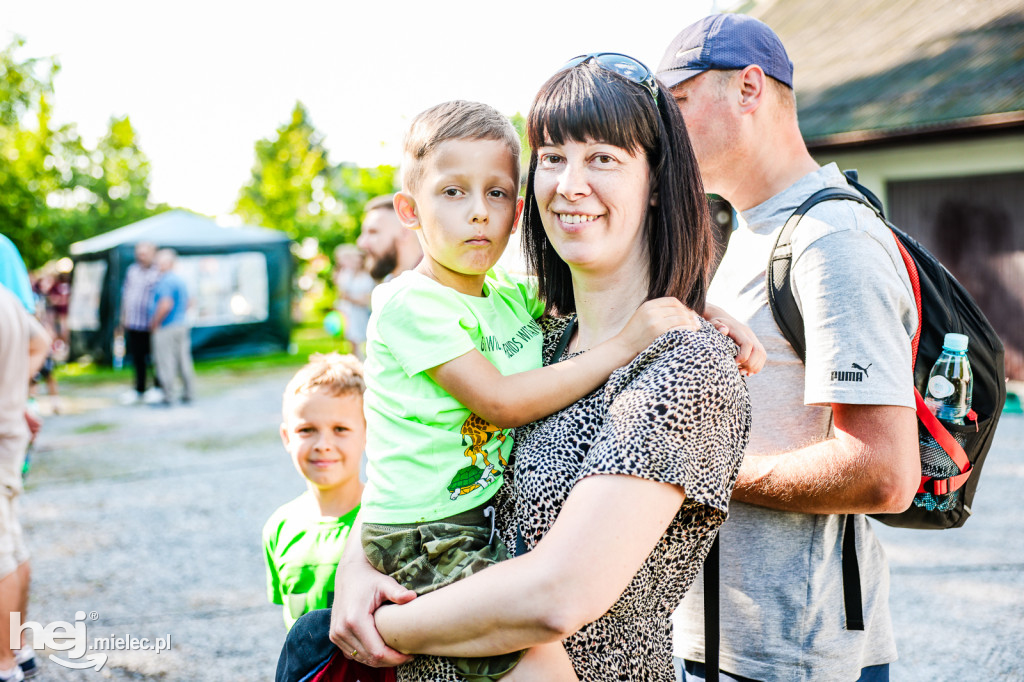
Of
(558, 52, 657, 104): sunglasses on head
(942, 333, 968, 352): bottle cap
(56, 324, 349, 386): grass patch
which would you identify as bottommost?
(56, 324, 349, 386): grass patch

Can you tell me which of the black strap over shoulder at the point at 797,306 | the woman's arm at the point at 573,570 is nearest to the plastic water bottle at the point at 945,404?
the black strap over shoulder at the point at 797,306

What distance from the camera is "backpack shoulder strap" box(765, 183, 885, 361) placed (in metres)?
1.83

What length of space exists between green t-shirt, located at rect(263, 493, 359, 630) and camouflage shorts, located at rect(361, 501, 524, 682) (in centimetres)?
96

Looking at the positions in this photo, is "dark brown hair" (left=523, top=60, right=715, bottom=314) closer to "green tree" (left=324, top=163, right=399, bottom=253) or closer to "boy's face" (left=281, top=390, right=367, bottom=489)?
"boy's face" (left=281, top=390, right=367, bottom=489)

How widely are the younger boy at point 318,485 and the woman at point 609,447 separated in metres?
0.94

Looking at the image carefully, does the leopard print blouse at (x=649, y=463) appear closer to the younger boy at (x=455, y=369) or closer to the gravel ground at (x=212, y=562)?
the younger boy at (x=455, y=369)

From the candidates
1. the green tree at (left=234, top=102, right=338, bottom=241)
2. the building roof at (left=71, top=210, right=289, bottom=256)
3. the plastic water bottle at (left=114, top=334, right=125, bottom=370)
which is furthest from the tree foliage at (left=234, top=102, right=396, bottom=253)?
the plastic water bottle at (left=114, top=334, right=125, bottom=370)

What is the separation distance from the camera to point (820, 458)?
5.71ft

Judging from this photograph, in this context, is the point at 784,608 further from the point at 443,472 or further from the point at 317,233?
the point at 317,233

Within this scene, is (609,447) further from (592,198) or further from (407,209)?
(407,209)

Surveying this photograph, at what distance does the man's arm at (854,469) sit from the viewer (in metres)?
1.69

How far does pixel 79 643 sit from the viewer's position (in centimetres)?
445

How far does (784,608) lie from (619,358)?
801mm

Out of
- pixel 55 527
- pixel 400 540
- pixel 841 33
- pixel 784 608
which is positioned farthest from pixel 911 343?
pixel 841 33
